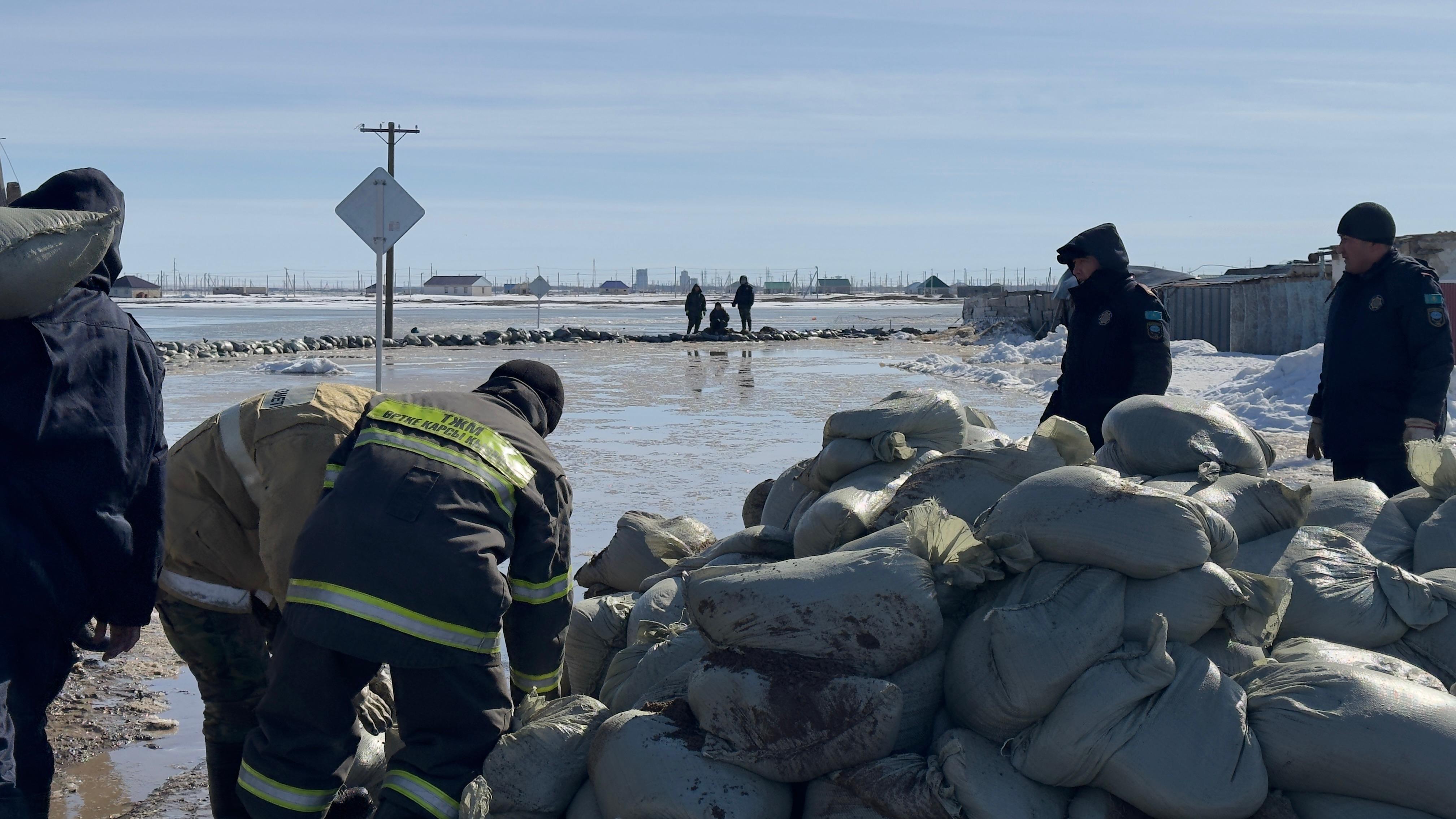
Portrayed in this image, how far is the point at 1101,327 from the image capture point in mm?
4734

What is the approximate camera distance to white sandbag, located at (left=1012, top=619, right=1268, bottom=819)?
2369 mm

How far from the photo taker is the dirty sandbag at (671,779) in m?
2.46

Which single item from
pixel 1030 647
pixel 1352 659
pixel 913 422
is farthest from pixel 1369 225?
pixel 1030 647

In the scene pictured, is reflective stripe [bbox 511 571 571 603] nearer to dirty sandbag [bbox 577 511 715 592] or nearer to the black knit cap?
dirty sandbag [bbox 577 511 715 592]

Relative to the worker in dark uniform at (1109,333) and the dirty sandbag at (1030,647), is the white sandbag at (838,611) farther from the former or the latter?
the worker in dark uniform at (1109,333)

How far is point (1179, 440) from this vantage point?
12.1ft

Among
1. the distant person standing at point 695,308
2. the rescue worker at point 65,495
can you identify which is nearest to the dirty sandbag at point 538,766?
the rescue worker at point 65,495

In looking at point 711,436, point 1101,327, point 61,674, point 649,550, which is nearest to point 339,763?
point 61,674

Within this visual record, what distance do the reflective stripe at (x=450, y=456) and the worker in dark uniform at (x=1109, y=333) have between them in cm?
277

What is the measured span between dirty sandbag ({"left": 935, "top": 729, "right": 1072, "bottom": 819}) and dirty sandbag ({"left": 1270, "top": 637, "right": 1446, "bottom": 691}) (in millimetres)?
641

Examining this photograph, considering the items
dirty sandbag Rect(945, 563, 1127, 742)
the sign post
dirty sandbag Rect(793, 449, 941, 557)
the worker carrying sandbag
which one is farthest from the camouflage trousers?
the sign post

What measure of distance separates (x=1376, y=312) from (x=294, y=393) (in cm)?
379

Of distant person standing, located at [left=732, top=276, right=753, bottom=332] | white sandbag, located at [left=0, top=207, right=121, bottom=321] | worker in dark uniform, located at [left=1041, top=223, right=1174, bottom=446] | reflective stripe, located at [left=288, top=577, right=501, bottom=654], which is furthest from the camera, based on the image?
distant person standing, located at [left=732, top=276, right=753, bottom=332]

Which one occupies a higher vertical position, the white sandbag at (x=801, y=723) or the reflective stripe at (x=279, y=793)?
the white sandbag at (x=801, y=723)
